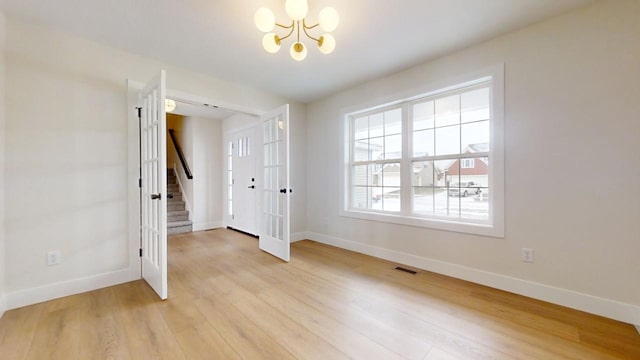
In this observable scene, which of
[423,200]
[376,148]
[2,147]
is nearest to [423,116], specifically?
[376,148]

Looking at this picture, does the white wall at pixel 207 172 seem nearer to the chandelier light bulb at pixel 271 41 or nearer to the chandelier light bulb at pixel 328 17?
the chandelier light bulb at pixel 271 41

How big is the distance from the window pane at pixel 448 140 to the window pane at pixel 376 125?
803 millimetres

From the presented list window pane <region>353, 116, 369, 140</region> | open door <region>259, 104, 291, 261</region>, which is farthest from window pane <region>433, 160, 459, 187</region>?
open door <region>259, 104, 291, 261</region>

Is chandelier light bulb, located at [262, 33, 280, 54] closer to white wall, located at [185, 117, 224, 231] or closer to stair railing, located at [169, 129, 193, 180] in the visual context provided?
white wall, located at [185, 117, 224, 231]

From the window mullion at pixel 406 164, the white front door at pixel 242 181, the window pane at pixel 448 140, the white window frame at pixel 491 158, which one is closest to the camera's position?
the white window frame at pixel 491 158

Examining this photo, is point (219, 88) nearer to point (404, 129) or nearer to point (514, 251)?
point (404, 129)

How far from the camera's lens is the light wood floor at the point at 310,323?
1.58 m

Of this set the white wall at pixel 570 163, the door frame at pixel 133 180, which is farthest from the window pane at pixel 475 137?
the door frame at pixel 133 180

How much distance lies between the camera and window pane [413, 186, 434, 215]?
3.05 meters

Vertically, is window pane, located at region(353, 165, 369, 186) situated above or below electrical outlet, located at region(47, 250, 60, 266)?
above

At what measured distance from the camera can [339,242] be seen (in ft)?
12.9

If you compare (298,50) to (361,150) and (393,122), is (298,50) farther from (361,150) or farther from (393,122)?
(361,150)

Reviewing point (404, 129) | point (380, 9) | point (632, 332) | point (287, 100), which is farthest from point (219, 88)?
point (632, 332)

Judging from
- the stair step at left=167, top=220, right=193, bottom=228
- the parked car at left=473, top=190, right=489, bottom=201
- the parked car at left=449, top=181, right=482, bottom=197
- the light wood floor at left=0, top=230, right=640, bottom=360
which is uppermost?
the parked car at left=449, top=181, right=482, bottom=197
